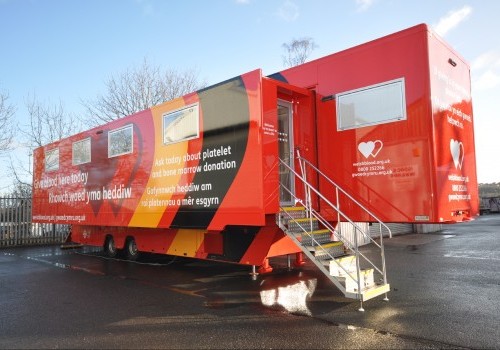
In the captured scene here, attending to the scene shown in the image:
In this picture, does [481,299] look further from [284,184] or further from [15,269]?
[15,269]

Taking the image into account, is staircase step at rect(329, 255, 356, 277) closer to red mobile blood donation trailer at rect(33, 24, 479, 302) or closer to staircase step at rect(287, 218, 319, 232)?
red mobile blood donation trailer at rect(33, 24, 479, 302)

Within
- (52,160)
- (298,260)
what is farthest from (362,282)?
(52,160)

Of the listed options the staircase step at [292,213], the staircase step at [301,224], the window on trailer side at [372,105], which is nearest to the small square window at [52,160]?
the staircase step at [292,213]

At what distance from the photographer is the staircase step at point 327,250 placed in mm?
5959

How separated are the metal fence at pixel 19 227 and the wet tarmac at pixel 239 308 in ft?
21.8

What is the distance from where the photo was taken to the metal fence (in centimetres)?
1527

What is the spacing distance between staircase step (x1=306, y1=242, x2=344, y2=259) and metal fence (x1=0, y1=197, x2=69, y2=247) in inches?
467

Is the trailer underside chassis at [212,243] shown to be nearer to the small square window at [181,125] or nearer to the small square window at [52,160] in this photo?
the small square window at [181,125]

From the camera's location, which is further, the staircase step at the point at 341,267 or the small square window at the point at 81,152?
the small square window at the point at 81,152

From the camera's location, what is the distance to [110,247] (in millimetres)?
11383

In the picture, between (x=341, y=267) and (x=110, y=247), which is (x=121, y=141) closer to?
(x=110, y=247)

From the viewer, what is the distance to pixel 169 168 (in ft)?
26.5

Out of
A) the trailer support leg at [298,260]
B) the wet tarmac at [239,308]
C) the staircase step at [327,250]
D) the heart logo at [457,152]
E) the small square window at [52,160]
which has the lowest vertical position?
the wet tarmac at [239,308]

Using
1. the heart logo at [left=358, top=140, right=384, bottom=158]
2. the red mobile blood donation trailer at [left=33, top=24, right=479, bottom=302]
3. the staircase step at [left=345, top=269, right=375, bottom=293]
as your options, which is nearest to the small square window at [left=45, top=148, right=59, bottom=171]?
the red mobile blood donation trailer at [left=33, top=24, right=479, bottom=302]
